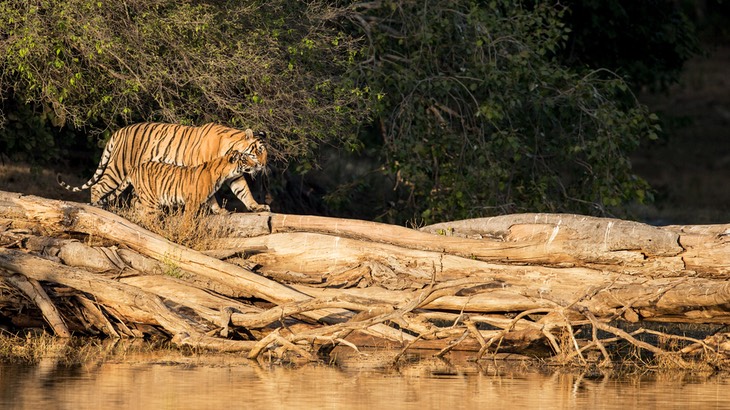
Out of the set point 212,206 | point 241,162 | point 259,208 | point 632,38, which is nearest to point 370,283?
point 259,208

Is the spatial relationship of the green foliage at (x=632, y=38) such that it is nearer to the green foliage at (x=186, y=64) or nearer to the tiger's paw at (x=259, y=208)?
the green foliage at (x=186, y=64)

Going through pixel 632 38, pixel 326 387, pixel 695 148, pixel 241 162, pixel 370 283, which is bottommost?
pixel 326 387

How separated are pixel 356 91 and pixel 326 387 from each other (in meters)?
6.34

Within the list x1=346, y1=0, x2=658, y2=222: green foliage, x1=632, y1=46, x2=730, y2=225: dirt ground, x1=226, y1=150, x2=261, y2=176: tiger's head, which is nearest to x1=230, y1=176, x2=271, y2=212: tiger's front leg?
x1=226, y1=150, x2=261, y2=176: tiger's head

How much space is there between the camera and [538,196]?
1617 centimetres

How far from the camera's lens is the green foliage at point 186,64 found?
13844 mm

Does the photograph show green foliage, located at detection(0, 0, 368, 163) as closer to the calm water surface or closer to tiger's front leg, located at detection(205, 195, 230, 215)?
tiger's front leg, located at detection(205, 195, 230, 215)

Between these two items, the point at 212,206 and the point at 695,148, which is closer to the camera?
the point at 212,206

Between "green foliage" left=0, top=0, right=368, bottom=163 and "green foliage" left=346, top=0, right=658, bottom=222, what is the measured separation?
2.80 feet

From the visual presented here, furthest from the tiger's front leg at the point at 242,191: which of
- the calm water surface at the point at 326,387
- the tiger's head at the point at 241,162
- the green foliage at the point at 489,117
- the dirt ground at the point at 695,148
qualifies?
the dirt ground at the point at 695,148

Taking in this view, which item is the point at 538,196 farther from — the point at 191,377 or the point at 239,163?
the point at 191,377

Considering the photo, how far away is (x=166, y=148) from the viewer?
14.7m

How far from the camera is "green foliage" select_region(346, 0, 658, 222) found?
52.2 ft

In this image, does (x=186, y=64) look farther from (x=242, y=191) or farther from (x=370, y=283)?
(x=370, y=283)
